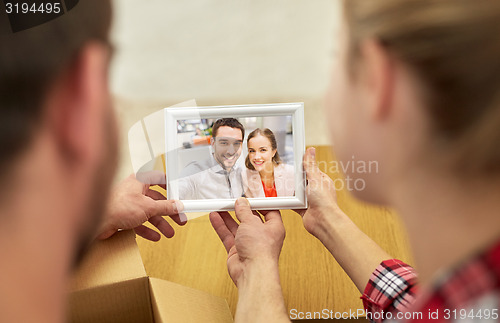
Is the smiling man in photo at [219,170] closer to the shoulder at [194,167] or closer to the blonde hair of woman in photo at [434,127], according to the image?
the shoulder at [194,167]

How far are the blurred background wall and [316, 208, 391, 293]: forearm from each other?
15 cm

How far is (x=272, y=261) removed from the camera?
29.8 inches

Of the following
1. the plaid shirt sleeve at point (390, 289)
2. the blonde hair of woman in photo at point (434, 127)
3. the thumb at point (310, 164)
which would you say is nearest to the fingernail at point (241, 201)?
the thumb at point (310, 164)

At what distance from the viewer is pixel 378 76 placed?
0.36 metres

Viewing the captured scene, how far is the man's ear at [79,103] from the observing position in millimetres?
274

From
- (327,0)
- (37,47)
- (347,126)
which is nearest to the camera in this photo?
(37,47)

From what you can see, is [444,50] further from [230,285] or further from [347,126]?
[230,285]

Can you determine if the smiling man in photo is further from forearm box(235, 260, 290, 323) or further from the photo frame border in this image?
forearm box(235, 260, 290, 323)

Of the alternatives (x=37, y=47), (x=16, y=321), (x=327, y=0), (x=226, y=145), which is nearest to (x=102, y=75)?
(x=37, y=47)

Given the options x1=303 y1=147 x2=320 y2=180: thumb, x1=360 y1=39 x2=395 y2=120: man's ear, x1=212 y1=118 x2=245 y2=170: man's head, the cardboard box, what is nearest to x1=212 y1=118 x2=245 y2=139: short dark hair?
x1=212 y1=118 x2=245 y2=170: man's head

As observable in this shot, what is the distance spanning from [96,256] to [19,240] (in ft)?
1.43

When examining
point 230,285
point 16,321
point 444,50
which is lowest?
point 230,285

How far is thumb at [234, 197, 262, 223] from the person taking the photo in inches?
29.9

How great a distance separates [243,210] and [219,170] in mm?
69
